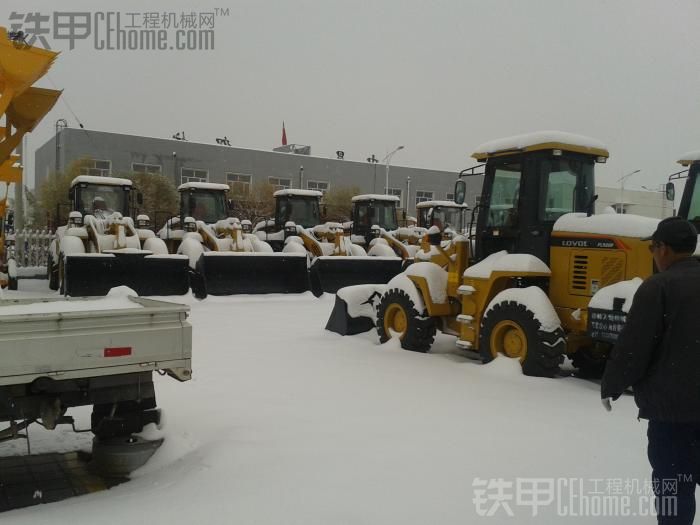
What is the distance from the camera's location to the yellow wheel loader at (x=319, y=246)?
1396 centimetres

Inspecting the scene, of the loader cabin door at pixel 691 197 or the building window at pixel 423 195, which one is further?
the building window at pixel 423 195

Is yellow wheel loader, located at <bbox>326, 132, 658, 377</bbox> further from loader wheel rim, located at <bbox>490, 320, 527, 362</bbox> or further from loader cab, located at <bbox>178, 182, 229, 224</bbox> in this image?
loader cab, located at <bbox>178, 182, 229, 224</bbox>

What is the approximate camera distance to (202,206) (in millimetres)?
A: 16281

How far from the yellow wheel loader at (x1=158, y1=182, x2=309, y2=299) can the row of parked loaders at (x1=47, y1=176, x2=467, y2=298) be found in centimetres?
2

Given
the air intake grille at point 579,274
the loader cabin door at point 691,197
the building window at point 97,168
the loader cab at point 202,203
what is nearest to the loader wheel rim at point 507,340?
the air intake grille at point 579,274

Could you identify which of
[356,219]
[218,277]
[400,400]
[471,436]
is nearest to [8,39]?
[400,400]

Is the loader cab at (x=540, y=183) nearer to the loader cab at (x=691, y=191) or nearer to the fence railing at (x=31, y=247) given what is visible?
the loader cab at (x=691, y=191)

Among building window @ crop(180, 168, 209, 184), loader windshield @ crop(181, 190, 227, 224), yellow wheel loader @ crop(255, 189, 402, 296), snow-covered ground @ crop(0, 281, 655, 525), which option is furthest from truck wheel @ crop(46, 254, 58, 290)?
building window @ crop(180, 168, 209, 184)

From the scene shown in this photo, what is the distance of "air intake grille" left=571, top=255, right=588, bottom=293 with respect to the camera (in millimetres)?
6344

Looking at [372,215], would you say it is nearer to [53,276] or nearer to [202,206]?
[202,206]

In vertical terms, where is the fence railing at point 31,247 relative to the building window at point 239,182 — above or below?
below

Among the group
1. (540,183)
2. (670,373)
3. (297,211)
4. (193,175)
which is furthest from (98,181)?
(193,175)

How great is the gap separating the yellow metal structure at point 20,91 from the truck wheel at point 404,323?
15.8ft

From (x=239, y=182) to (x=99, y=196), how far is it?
2488 cm
